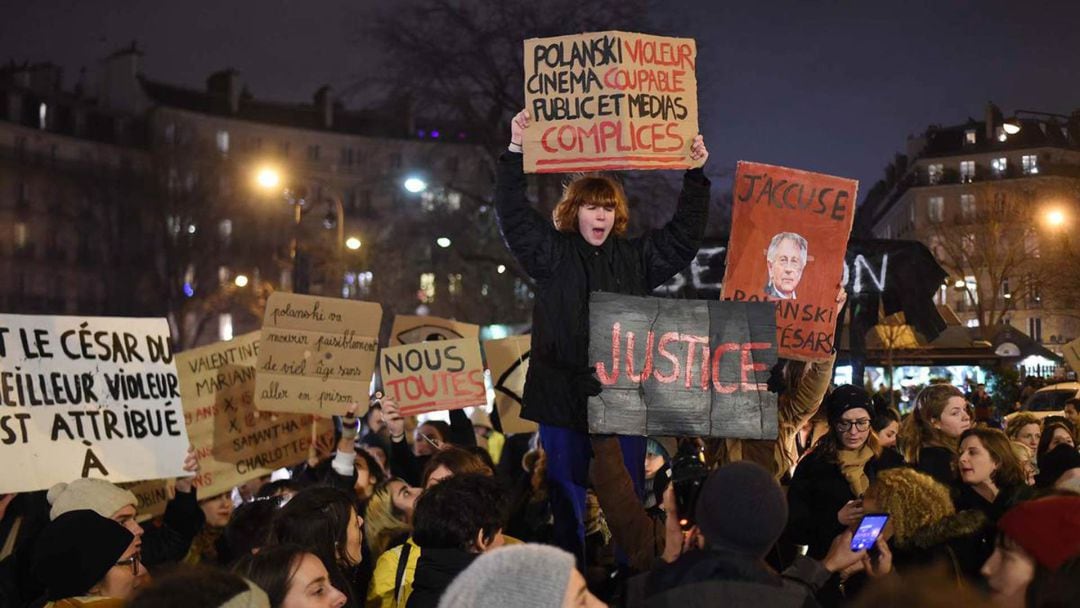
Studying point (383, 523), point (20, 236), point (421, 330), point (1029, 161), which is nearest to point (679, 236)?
point (383, 523)

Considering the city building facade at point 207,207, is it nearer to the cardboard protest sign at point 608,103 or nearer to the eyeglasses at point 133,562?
the cardboard protest sign at point 608,103

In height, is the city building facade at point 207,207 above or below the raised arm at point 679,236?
above

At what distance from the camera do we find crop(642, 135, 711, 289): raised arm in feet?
19.0

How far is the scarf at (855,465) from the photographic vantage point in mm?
5816

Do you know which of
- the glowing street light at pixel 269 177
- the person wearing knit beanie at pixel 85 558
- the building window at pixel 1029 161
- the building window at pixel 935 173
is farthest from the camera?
the building window at pixel 935 173

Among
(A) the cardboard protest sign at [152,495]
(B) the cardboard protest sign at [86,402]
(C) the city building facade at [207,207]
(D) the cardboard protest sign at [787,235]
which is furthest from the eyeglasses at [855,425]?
(C) the city building facade at [207,207]

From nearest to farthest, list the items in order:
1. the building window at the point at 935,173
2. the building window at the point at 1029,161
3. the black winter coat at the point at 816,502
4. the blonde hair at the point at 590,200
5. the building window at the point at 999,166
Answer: the black winter coat at the point at 816,502 < the blonde hair at the point at 590,200 < the building window at the point at 1029,161 < the building window at the point at 999,166 < the building window at the point at 935,173

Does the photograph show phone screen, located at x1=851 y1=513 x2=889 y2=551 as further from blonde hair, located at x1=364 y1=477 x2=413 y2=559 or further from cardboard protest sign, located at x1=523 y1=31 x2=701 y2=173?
blonde hair, located at x1=364 y1=477 x2=413 y2=559

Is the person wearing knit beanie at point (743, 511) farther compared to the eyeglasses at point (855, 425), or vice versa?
the eyeglasses at point (855, 425)

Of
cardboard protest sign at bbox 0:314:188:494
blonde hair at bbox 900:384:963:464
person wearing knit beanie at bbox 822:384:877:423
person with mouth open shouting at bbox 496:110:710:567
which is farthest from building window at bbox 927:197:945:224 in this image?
person with mouth open shouting at bbox 496:110:710:567

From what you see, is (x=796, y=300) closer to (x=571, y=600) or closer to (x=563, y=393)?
(x=563, y=393)

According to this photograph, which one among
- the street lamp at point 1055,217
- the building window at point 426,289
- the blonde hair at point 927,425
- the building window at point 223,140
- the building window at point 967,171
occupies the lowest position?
the blonde hair at point 927,425

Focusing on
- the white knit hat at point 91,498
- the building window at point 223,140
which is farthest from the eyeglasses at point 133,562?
the building window at point 223,140

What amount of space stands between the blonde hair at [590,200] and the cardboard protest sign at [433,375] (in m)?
3.94
